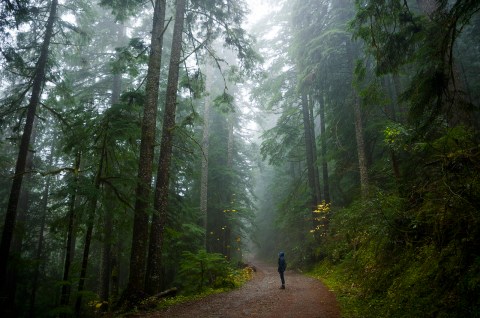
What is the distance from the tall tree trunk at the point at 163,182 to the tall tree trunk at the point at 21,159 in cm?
489

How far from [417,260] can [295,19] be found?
16310 millimetres

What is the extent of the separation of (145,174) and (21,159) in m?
5.54

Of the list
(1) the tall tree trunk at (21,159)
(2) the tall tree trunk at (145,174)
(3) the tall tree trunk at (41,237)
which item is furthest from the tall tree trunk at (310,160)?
(3) the tall tree trunk at (41,237)

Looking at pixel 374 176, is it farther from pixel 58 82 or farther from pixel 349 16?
pixel 58 82

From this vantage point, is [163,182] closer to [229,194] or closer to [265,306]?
[265,306]

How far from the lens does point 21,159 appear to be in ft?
34.7

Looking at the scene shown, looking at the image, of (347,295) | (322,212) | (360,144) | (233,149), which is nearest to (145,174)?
(347,295)

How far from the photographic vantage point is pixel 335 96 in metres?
15.4

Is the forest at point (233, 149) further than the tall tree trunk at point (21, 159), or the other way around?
the tall tree trunk at point (21, 159)

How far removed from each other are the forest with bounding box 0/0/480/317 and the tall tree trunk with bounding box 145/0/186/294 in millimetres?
45

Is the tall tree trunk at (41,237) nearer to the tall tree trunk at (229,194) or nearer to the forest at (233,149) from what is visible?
the forest at (233,149)

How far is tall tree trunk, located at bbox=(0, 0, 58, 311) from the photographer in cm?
969

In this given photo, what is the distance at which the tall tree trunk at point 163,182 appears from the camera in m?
8.96

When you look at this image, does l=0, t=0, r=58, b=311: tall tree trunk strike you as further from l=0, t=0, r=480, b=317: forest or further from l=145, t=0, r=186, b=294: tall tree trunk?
l=145, t=0, r=186, b=294: tall tree trunk
